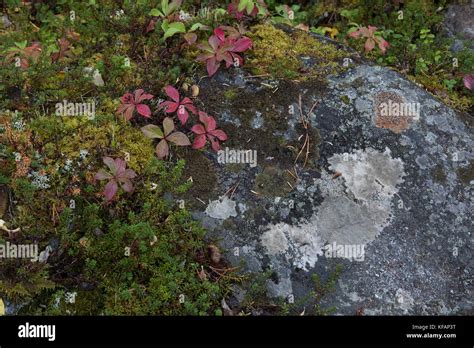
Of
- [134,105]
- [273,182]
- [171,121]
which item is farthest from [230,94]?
[273,182]

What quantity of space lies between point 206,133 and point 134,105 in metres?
0.78

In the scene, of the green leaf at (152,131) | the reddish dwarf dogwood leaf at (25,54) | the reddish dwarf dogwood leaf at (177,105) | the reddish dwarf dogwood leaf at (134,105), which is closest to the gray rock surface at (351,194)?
the reddish dwarf dogwood leaf at (177,105)

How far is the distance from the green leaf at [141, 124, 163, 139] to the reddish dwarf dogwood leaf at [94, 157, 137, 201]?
0.43 metres

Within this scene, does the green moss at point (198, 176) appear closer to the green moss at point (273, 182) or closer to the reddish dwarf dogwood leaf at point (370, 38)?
the green moss at point (273, 182)

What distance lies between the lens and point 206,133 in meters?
4.95

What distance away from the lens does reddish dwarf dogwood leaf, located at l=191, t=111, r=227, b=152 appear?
193 inches

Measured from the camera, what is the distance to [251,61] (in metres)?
5.57

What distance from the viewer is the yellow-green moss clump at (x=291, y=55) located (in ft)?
18.0

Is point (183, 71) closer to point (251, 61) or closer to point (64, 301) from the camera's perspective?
point (251, 61)

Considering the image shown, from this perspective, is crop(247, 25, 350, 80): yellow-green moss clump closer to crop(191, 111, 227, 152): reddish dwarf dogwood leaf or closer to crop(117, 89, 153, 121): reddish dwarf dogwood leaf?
crop(191, 111, 227, 152): reddish dwarf dogwood leaf

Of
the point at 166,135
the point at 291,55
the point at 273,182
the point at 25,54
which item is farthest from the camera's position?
the point at 291,55

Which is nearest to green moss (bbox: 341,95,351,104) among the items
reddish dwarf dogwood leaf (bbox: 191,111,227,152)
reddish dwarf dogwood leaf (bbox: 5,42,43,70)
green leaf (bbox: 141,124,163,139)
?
reddish dwarf dogwood leaf (bbox: 191,111,227,152)

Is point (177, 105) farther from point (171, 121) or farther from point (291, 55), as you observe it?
point (291, 55)
